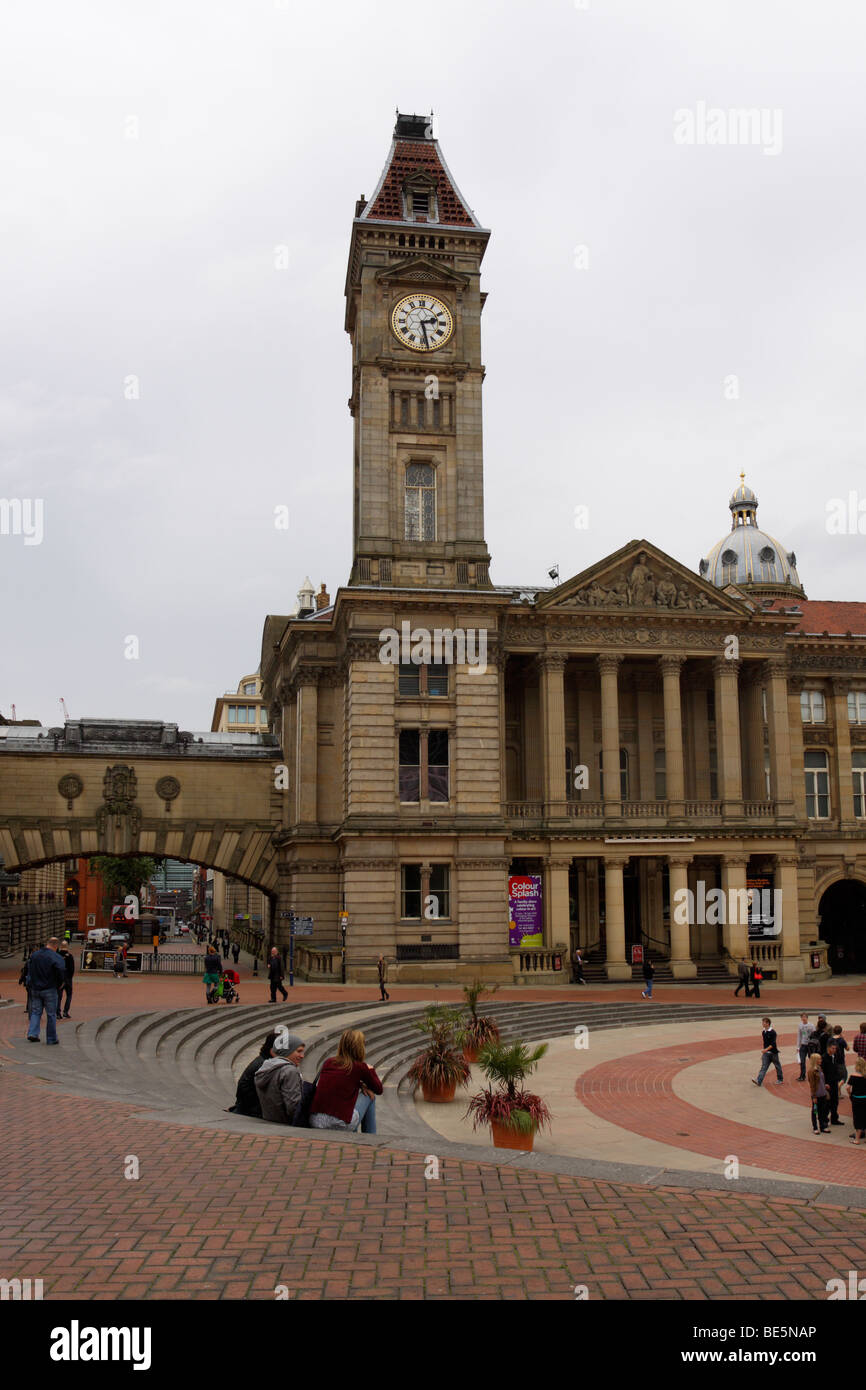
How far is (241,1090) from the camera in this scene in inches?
537

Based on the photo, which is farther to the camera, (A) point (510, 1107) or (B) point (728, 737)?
(B) point (728, 737)

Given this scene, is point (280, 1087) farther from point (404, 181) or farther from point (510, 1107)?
point (404, 181)

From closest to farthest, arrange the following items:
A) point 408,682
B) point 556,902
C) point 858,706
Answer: point 408,682
point 556,902
point 858,706

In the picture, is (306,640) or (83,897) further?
(83,897)

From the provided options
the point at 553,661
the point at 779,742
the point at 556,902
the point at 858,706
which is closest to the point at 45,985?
the point at 556,902

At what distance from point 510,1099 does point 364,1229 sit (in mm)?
8702

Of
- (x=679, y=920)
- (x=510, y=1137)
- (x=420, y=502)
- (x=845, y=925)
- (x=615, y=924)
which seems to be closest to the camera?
(x=510, y=1137)

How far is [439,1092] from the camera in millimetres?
22688

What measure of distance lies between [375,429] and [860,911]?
116 ft

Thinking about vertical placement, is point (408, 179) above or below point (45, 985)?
above

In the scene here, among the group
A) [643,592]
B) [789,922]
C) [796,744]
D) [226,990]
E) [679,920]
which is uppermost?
[643,592]

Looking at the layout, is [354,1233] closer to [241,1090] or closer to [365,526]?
[241,1090]
